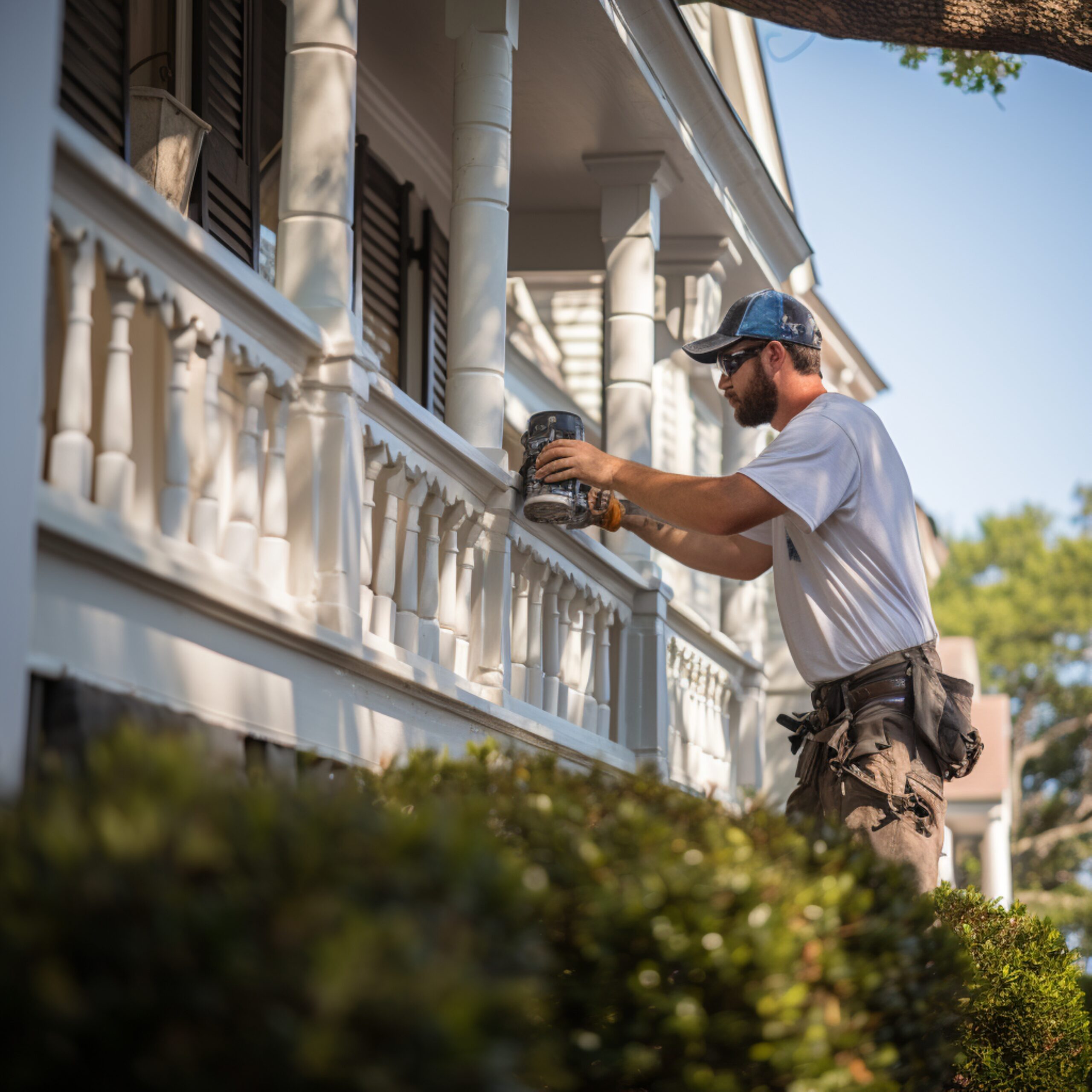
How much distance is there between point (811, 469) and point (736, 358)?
0.84m

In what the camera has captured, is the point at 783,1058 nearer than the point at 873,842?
Yes

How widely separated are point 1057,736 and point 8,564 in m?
50.7

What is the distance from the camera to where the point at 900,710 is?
16.0ft

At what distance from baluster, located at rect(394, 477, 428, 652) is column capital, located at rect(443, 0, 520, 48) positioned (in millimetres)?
2165

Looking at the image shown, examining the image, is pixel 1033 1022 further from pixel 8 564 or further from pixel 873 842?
pixel 8 564

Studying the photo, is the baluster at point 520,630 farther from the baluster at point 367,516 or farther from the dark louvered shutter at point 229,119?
the dark louvered shutter at point 229,119

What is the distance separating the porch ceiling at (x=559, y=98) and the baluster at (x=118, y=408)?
4.02 meters

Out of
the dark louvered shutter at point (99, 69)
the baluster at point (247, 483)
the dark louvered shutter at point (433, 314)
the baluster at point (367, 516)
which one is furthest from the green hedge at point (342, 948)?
the dark louvered shutter at point (433, 314)

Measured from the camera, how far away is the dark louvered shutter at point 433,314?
31.1ft

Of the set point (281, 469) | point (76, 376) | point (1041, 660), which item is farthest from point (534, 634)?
point (1041, 660)

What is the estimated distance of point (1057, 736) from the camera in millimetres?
49844

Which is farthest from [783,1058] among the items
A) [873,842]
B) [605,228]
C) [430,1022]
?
[605,228]

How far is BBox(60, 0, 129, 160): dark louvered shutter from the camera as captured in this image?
5504 millimetres

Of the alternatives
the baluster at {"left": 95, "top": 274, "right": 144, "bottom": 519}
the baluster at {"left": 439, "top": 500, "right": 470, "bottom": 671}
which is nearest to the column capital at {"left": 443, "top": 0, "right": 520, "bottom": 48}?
the baluster at {"left": 439, "top": 500, "right": 470, "bottom": 671}
